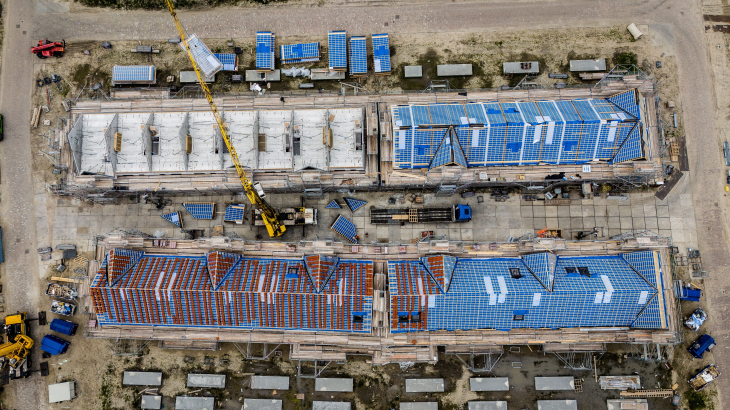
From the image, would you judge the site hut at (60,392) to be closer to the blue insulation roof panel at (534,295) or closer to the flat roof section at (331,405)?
the flat roof section at (331,405)

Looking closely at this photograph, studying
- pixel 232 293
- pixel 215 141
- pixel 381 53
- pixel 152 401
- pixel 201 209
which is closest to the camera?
pixel 232 293

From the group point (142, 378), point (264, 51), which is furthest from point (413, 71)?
point (142, 378)

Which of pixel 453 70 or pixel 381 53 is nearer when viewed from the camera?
pixel 381 53

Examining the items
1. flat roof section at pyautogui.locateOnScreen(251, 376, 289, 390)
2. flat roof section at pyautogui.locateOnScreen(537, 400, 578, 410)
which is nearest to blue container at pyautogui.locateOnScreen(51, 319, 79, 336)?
flat roof section at pyautogui.locateOnScreen(251, 376, 289, 390)

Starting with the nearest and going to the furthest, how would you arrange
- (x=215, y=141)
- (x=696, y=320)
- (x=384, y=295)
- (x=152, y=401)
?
1. (x=384, y=295)
2. (x=215, y=141)
3. (x=696, y=320)
4. (x=152, y=401)

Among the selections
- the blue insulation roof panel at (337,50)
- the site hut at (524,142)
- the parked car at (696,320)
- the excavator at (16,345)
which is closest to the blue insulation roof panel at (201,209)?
the site hut at (524,142)

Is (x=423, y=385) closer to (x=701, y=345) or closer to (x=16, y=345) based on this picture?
(x=701, y=345)

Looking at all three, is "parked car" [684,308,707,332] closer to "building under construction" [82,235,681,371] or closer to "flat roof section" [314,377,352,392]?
"building under construction" [82,235,681,371]
